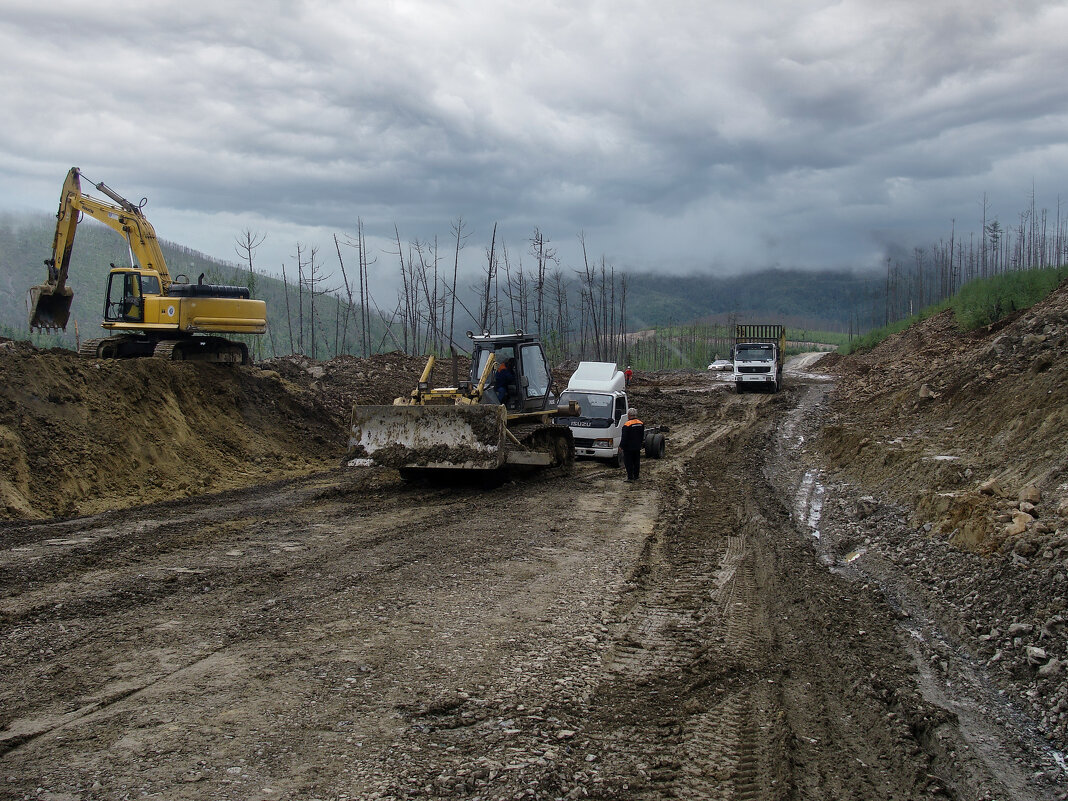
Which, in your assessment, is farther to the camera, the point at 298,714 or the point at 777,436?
the point at 777,436

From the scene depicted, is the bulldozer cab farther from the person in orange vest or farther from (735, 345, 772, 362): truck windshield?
(735, 345, 772, 362): truck windshield

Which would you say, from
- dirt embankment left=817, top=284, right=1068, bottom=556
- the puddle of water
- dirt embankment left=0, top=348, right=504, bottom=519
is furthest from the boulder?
dirt embankment left=0, top=348, right=504, bottom=519

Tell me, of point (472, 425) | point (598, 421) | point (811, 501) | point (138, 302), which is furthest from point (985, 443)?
point (138, 302)

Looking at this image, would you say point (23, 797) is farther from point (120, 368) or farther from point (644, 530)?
point (120, 368)

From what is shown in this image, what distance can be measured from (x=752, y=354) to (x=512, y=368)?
25.0m

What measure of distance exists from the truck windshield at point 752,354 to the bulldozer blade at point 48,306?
28.7 m

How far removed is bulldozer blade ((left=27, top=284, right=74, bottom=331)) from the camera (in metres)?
17.5

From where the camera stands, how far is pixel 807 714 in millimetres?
5512

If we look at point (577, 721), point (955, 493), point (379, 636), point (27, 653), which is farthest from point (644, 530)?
point (27, 653)

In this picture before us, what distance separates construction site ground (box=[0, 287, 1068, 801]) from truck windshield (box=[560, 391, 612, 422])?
114 inches

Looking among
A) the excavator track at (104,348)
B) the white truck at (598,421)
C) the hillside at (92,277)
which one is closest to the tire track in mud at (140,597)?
the white truck at (598,421)

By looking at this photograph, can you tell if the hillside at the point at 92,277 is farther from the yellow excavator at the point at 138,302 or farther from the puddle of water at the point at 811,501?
the puddle of water at the point at 811,501

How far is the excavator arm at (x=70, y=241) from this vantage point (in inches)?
692

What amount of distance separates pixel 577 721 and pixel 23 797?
3168 millimetres
